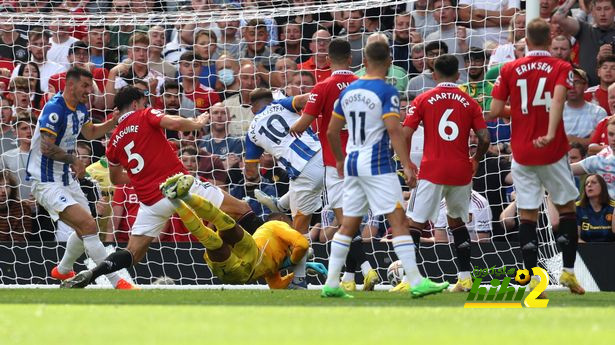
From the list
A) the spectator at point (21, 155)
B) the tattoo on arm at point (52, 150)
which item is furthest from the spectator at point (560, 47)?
the spectator at point (21, 155)

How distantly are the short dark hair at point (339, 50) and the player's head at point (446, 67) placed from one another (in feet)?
2.69

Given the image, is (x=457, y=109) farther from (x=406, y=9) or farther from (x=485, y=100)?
(x=406, y=9)

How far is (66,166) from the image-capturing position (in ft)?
40.8

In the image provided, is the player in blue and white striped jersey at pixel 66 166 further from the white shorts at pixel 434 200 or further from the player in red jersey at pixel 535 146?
the player in red jersey at pixel 535 146

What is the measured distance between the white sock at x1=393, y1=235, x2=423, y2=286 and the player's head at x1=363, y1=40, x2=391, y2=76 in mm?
1354

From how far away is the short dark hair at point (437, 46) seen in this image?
13789mm

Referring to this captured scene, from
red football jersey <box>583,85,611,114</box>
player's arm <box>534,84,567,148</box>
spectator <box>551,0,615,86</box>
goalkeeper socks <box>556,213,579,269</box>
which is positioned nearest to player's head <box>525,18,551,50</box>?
player's arm <box>534,84,567,148</box>

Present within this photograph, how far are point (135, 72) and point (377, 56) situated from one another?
7.15 metres

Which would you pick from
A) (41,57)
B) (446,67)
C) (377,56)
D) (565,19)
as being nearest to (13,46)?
(41,57)

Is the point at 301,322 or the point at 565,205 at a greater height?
the point at 565,205

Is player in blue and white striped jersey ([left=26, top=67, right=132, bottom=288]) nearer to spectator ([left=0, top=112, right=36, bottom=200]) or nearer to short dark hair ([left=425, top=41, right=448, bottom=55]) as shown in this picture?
spectator ([left=0, top=112, right=36, bottom=200])

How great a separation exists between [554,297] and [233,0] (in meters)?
8.74

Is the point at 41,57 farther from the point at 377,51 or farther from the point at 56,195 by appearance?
the point at 377,51

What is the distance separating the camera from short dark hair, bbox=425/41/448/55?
13789 mm
